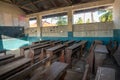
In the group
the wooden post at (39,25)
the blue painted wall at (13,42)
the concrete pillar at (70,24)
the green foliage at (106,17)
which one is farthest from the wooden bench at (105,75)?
the wooden post at (39,25)

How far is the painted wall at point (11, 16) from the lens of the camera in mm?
7492

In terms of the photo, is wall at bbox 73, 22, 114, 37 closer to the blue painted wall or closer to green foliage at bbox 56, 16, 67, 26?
green foliage at bbox 56, 16, 67, 26

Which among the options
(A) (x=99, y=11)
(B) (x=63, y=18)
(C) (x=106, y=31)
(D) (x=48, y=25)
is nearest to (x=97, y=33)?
(C) (x=106, y=31)

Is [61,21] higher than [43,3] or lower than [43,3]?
lower

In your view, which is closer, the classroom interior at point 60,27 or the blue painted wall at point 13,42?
the classroom interior at point 60,27

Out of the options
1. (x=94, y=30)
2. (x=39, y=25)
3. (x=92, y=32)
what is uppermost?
(x=39, y=25)

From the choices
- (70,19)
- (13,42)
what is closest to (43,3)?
(70,19)

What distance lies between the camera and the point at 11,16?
8.20m

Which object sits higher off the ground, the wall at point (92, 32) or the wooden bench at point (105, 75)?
the wall at point (92, 32)

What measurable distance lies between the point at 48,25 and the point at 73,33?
2785 millimetres

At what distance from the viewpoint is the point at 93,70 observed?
2.93 m

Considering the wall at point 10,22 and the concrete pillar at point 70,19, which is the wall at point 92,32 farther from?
the wall at point 10,22

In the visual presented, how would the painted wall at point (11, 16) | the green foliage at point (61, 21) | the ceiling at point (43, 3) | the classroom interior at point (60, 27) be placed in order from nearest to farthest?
the classroom interior at point (60, 27) → the ceiling at point (43, 3) → the painted wall at point (11, 16) → the green foliage at point (61, 21)

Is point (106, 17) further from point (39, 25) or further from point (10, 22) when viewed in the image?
point (10, 22)
